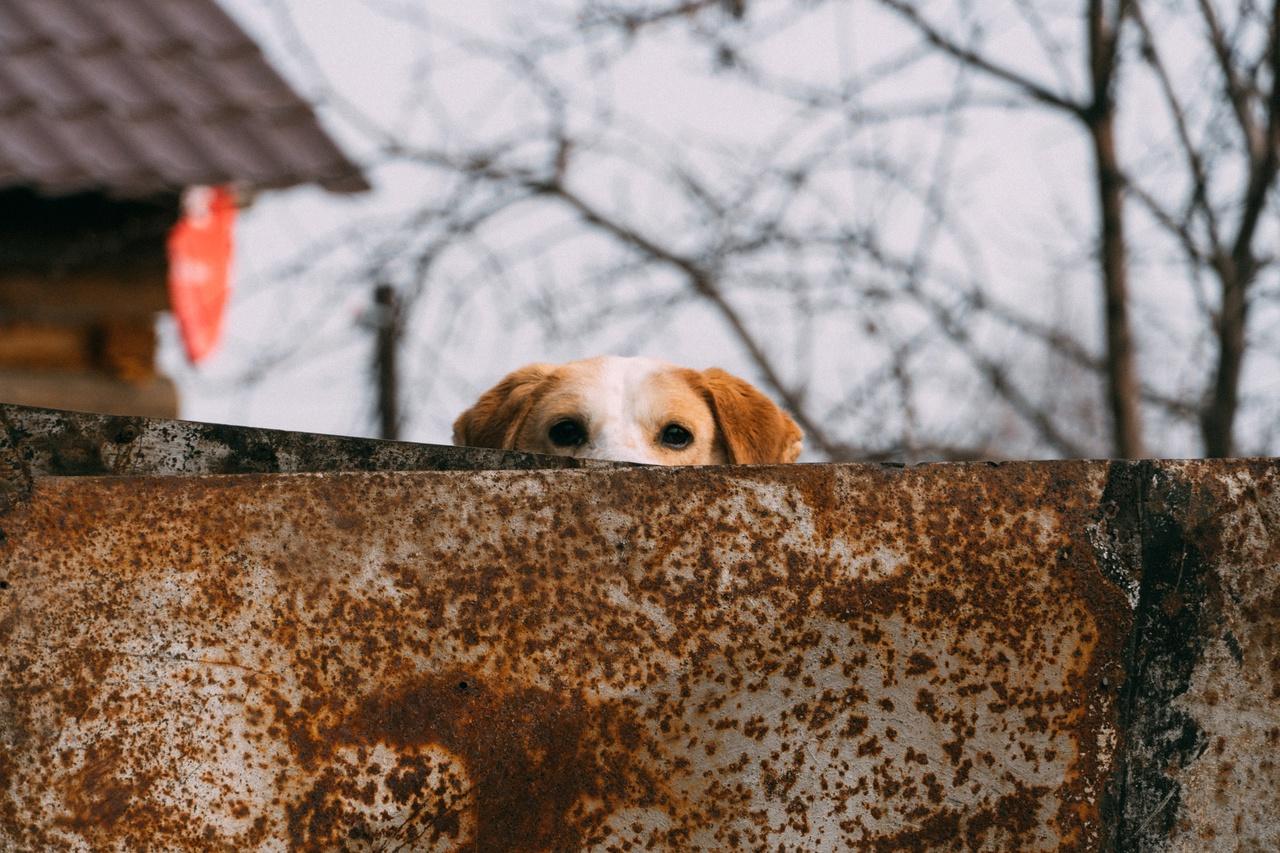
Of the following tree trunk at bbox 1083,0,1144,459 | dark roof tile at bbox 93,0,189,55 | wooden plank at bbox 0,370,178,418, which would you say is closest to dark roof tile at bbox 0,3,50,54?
dark roof tile at bbox 93,0,189,55

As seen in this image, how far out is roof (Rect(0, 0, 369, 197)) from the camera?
5703 millimetres

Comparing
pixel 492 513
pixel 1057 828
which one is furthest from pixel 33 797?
pixel 1057 828

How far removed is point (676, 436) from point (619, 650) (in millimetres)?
2317

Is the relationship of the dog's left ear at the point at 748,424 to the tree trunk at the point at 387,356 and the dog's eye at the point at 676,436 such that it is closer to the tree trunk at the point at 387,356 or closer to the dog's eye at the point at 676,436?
the dog's eye at the point at 676,436

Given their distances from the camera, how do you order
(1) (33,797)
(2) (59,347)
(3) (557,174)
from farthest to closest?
(3) (557,174), (2) (59,347), (1) (33,797)

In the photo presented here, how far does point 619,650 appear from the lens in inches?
63.9

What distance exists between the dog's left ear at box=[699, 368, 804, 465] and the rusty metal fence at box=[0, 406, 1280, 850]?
2258 millimetres

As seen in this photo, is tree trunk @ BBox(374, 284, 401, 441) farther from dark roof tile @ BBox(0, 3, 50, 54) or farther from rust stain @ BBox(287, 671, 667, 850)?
rust stain @ BBox(287, 671, 667, 850)

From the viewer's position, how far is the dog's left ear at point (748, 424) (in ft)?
13.2

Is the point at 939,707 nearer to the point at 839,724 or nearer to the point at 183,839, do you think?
the point at 839,724

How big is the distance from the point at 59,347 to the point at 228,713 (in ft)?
16.8

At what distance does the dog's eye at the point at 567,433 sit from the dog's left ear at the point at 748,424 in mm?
477

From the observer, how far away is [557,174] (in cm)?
743

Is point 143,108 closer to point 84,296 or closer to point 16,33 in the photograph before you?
point 16,33
